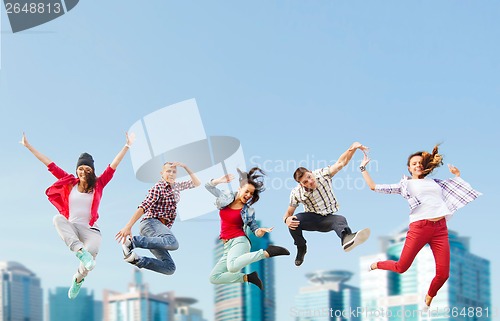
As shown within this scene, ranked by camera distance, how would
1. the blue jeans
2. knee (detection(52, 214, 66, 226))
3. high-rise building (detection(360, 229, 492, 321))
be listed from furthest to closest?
high-rise building (detection(360, 229, 492, 321)) < knee (detection(52, 214, 66, 226)) < the blue jeans

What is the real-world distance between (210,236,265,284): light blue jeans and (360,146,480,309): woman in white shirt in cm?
204

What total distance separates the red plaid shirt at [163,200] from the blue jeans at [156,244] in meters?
0.14

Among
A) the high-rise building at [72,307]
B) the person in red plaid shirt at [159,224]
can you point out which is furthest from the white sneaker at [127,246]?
the high-rise building at [72,307]

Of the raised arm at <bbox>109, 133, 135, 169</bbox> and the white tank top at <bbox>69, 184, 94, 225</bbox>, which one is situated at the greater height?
the raised arm at <bbox>109, 133, 135, 169</bbox>

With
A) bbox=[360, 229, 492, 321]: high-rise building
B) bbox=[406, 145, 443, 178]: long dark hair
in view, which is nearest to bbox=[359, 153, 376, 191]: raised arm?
bbox=[406, 145, 443, 178]: long dark hair

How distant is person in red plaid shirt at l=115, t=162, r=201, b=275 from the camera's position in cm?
1134

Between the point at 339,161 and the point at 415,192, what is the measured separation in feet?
4.09

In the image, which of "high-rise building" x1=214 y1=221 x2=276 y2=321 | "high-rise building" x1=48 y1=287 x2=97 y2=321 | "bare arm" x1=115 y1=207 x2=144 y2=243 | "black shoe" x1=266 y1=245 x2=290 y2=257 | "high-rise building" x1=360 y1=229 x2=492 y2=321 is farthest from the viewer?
"high-rise building" x1=48 y1=287 x2=97 y2=321

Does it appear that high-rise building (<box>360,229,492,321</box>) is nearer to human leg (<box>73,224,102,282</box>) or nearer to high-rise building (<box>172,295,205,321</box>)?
high-rise building (<box>172,295,205,321</box>)

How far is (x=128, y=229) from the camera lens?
1137cm

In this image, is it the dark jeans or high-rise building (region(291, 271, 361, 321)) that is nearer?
the dark jeans

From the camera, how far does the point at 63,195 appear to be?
11.7 m

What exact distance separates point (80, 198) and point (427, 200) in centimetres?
531

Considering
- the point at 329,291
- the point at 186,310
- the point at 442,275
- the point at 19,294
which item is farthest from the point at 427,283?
the point at 442,275
